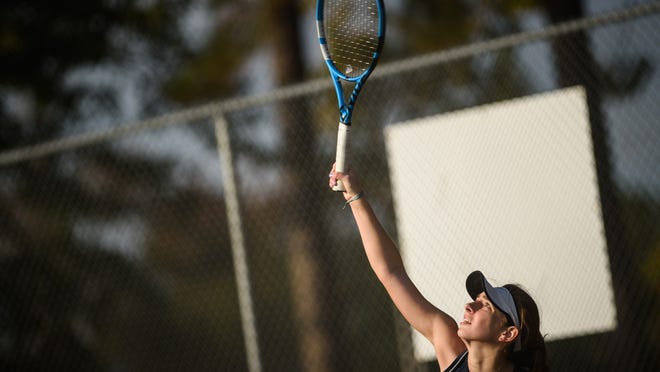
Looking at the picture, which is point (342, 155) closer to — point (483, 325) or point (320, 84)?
point (483, 325)

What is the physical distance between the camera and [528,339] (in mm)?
2840

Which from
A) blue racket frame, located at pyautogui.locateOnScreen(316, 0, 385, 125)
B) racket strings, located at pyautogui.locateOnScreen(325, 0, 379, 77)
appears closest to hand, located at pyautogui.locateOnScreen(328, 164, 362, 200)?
blue racket frame, located at pyautogui.locateOnScreen(316, 0, 385, 125)

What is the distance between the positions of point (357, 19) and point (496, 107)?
143 cm

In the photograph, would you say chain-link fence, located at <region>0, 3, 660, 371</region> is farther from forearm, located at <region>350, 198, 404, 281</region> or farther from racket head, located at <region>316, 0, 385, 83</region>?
forearm, located at <region>350, 198, 404, 281</region>

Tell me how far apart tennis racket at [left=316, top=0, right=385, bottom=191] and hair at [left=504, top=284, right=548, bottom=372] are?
0.95m

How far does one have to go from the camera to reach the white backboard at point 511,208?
4.72 metres

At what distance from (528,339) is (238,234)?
8.84ft

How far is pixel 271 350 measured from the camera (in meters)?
6.51

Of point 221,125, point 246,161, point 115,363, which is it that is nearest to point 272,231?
point 246,161

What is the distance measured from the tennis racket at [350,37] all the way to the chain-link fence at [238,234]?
1298 mm

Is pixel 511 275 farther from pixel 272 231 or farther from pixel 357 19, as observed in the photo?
→ pixel 272 231

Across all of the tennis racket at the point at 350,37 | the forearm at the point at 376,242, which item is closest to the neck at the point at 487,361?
the forearm at the point at 376,242

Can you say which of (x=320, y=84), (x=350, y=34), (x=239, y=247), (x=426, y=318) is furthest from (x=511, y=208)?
(x=426, y=318)

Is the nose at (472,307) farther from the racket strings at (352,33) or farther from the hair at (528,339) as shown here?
the racket strings at (352,33)
